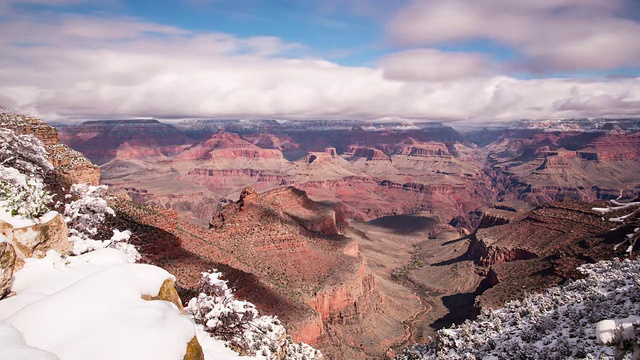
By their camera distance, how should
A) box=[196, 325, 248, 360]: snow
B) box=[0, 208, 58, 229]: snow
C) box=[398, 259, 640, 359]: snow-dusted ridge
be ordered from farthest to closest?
box=[398, 259, 640, 359]: snow-dusted ridge, box=[196, 325, 248, 360]: snow, box=[0, 208, 58, 229]: snow

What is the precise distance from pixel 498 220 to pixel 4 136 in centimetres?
11072

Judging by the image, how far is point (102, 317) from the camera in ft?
29.6

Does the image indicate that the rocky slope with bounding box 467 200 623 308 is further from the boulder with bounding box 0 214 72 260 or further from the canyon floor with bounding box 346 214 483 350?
the boulder with bounding box 0 214 72 260

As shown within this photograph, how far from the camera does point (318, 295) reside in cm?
4631

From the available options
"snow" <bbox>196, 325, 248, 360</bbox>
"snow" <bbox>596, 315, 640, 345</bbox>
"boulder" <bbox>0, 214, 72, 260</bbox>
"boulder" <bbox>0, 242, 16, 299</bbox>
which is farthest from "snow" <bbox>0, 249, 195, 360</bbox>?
"snow" <bbox>596, 315, 640, 345</bbox>

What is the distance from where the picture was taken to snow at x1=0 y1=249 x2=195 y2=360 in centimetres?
823

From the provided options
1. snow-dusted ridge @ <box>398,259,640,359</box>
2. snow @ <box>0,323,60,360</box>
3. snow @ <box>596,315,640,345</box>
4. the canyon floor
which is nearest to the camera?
snow @ <box>596,315,640,345</box>

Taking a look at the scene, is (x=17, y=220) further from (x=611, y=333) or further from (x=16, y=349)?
(x=611, y=333)

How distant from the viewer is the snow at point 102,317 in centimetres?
823

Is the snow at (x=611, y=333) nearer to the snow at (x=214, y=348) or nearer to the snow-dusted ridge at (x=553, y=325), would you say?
the snow at (x=214, y=348)

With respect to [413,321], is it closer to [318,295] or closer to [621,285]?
[318,295]

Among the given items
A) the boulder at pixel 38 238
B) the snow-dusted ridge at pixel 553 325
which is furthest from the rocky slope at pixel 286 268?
the boulder at pixel 38 238

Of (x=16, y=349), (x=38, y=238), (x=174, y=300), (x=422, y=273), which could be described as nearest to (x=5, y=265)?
(x=38, y=238)

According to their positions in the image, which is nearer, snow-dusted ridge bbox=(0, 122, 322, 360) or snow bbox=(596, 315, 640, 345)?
snow bbox=(596, 315, 640, 345)
